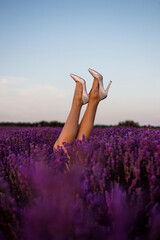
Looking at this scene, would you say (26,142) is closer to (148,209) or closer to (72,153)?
(72,153)

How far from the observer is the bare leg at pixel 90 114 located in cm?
361

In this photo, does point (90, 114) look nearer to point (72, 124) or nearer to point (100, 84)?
point (72, 124)

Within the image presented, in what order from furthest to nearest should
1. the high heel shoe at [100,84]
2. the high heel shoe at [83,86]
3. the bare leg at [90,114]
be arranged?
the high heel shoe at [100,84] → the high heel shoe at [83,86] → the bare leg at [90,114]

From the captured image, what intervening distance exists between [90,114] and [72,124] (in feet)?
1.19

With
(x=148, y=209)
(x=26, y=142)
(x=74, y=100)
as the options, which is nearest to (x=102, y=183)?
(x=148, y=209)

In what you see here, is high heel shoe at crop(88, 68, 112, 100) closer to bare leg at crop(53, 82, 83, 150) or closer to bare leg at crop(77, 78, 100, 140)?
bare leg at crop(77, 78, 100, 140)

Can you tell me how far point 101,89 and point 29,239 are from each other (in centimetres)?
303

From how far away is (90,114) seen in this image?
12.2ft

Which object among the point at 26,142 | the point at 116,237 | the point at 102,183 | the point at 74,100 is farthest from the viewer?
the point at 26,142

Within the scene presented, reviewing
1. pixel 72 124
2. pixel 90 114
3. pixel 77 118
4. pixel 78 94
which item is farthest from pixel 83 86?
pixel 72 124

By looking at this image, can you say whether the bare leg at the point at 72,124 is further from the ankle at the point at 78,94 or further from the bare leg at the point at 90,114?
the bare leg at the point at 90,114

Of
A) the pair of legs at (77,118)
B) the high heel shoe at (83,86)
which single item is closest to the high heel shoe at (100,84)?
the pair of legs at (77,118)

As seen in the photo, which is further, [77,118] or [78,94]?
[78,94]

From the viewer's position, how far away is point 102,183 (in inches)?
65.9
